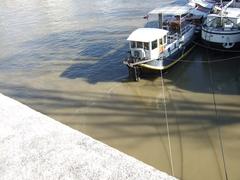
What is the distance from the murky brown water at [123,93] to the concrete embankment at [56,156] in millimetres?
3514

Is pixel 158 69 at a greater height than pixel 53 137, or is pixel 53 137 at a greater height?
pixel 53 137

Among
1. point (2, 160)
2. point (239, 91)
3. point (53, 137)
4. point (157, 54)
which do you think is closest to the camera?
point (2, 160)

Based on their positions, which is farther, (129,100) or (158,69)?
(158,69)

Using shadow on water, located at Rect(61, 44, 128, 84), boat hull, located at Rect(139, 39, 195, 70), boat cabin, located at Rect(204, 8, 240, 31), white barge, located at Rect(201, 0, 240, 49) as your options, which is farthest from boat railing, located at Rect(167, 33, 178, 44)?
shadow on water, located at Rect(61, 44, 128, 84)

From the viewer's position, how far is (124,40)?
25.6 m

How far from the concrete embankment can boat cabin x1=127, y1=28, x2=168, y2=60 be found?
791 centimetres

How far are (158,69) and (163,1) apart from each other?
18425 millimetres

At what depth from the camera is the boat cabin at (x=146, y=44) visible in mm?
18750

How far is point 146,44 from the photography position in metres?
18.8

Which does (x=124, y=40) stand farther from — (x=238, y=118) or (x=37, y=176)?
(x=37, y=176)

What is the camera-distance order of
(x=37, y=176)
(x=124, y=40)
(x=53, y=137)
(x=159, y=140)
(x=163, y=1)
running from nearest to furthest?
1. (x=37, y=176)
2. (x=53, y=137)
3. (x=159, y=140)
4. (x=124, y=40)
5. (x=163, y=1)

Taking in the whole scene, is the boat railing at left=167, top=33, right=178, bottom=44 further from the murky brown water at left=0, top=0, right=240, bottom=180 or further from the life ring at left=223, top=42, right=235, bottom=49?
the life ring at left=223, top=42, right=235, bottom=49

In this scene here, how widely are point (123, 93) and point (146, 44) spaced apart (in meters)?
2.76

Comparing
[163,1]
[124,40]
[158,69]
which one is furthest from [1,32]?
[158,69]
